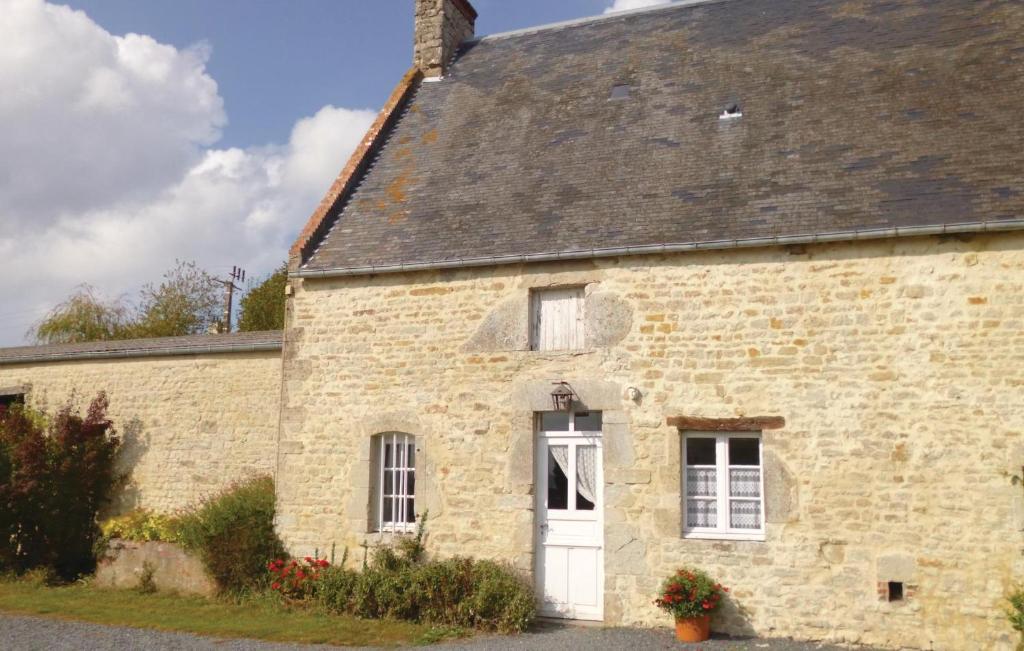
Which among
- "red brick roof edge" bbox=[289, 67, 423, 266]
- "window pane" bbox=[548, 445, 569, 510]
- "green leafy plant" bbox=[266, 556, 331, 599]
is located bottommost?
"green leafy plant" bbox=[266, 556, 331, 599]

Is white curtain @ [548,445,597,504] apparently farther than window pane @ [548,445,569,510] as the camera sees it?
No

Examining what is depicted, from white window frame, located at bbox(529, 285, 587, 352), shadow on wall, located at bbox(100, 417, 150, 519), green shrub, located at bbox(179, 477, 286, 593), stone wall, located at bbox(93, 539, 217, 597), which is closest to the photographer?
white window frame, located at bbox(529, 285, 587, 352)

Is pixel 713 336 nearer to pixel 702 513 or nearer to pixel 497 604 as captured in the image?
pixel 702 513

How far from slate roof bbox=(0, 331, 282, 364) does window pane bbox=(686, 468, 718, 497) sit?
575 centimetres

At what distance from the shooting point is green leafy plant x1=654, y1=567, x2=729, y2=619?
7734 millimetres

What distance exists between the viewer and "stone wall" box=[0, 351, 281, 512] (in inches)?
441

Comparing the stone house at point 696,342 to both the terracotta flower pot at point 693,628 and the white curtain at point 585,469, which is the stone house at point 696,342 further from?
the terracotta flower pot at point 693,628

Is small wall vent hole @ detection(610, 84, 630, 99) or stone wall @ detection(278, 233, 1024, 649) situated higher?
small wall vent hole @ detection(610, 84, 630, 99)

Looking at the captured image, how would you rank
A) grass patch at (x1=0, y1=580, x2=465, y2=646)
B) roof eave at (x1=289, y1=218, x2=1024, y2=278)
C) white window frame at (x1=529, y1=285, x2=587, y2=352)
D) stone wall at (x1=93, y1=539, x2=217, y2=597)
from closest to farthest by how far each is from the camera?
roof eave at (x1=289, y1=218, x2=1024, y2=278), grass patch at (x1=0, y1=580, x2=465, y2=646), white window frame at (x1=529, y1=285, x2=587, y2=352), stone wall at (x1=93, y1=539, x2=217, y2=597)

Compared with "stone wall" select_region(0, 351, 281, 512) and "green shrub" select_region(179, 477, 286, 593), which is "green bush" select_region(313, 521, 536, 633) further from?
"stone wall" select_region(0, 351, 281, 512)

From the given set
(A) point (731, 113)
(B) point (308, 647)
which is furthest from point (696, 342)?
(B) point (308, 647)

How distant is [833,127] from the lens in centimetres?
941

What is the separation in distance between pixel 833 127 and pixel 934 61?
5.59 feet

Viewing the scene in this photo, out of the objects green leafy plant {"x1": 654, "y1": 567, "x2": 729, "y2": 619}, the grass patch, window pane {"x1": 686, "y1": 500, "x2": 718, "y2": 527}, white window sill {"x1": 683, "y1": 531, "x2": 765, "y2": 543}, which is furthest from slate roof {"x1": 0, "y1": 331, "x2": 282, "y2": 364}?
green leafy plant {"x1": 654, "y1": 567, "x2": 729, "y2": 619}
